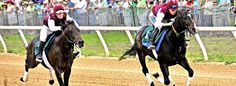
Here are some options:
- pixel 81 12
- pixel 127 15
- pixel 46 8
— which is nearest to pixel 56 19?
pixel 127 15

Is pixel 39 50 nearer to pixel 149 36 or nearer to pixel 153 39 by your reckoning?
pixel 149 36

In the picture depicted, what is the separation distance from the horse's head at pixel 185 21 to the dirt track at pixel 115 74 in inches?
54.9

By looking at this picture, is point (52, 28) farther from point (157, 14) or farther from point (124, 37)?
point (124, 37)

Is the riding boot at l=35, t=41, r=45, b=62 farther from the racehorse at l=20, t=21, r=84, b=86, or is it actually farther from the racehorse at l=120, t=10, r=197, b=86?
the racehorse at l=120, t=10, r=197, b=86

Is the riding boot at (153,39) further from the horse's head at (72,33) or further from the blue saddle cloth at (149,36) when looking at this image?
the horse's head at (72,33)

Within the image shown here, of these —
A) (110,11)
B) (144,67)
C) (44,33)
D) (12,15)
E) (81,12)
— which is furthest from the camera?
(12,15)

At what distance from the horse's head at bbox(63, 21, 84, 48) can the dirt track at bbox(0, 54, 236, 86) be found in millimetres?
1692

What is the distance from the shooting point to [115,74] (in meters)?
11.5

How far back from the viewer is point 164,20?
9305mm

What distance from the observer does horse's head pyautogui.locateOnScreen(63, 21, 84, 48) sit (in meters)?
8.61

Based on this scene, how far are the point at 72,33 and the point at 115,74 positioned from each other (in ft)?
9.40

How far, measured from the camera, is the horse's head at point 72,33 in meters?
8.61

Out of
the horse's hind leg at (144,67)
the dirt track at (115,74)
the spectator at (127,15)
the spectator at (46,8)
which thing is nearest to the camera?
the horse's hind leg at (144,67)

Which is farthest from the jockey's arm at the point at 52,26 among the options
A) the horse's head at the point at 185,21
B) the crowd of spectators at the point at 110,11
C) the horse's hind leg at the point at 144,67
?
the crowd of spectators at the point at 110,11
